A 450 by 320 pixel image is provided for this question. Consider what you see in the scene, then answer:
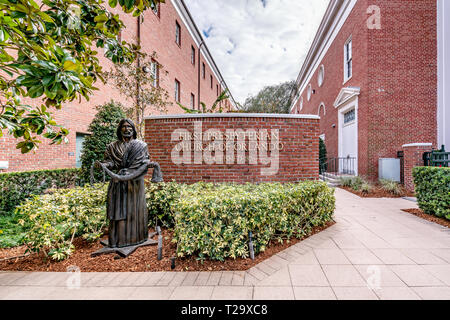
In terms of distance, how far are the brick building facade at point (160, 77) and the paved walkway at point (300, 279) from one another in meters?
3.51

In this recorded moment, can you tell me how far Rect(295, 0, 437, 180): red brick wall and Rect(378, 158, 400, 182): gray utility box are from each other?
315mm

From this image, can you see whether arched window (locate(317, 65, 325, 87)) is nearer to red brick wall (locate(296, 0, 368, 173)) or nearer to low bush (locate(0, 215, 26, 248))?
red brick wall (locate(296, 0, 368, 173))

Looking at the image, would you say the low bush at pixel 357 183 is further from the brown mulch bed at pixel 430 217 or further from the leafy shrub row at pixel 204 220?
the leafy shrub row at pixel 204 220

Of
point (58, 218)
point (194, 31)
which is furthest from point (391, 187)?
point (194, 31)

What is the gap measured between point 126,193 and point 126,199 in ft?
0.32

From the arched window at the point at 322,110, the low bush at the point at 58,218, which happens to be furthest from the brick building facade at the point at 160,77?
the arched window at the point at 322,110

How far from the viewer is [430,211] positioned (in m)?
5.56

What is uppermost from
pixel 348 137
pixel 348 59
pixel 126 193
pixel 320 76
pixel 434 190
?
pixel 320 76

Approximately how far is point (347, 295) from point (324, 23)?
18.7 meters

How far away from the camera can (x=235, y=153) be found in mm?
5473

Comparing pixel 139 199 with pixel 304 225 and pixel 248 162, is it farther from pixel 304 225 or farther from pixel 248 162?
pixel 304 225

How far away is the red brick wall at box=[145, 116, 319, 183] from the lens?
5477 millimetres

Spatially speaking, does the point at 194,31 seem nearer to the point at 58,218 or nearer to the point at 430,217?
the point at 58,218

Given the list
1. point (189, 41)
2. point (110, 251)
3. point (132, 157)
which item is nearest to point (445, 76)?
point (132, 157)
